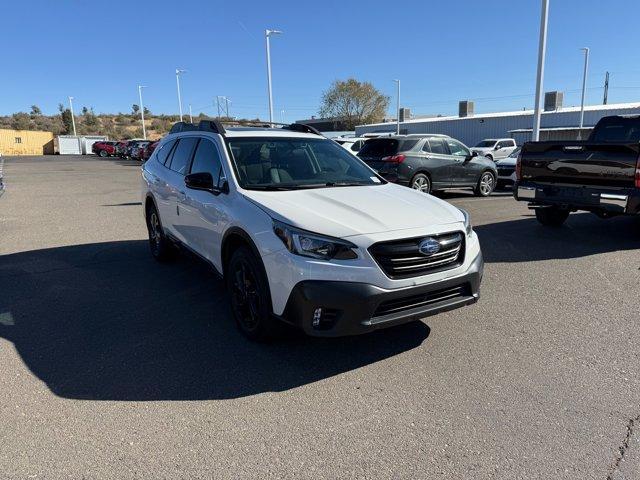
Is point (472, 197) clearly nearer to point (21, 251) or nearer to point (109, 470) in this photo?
point (21, 251)

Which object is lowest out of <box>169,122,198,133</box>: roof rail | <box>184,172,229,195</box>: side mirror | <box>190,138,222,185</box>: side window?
<box>184,172,229,195</box>: side mirror

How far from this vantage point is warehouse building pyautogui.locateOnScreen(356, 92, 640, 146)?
36.3 meters

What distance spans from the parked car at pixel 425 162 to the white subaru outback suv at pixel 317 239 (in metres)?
7.07

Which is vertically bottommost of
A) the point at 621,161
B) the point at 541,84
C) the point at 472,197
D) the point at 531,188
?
the point at 472,197

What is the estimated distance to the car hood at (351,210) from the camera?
347cm

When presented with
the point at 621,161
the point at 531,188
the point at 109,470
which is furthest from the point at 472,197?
the point at 109,470

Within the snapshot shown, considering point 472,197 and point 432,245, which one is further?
point 472,197

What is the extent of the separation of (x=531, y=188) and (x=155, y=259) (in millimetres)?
6000

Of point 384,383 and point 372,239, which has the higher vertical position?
point 372,239

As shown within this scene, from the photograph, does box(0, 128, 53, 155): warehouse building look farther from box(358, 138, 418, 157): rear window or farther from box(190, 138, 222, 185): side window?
box(190, 138, 222, 185): side window

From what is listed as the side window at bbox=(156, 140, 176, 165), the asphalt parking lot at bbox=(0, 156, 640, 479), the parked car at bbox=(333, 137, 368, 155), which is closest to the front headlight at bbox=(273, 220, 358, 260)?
the asphalt parking lot at bbox=(0, 156, 640, 479)

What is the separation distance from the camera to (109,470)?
257 cm

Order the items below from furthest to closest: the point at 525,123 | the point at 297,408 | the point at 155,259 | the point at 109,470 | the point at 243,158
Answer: the point at 525,123
the point at 155,259
the point at 243,158
the point at 297,408
the point at 109,470

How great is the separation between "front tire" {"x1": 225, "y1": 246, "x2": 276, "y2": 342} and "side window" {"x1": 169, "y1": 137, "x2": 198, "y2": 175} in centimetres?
180
